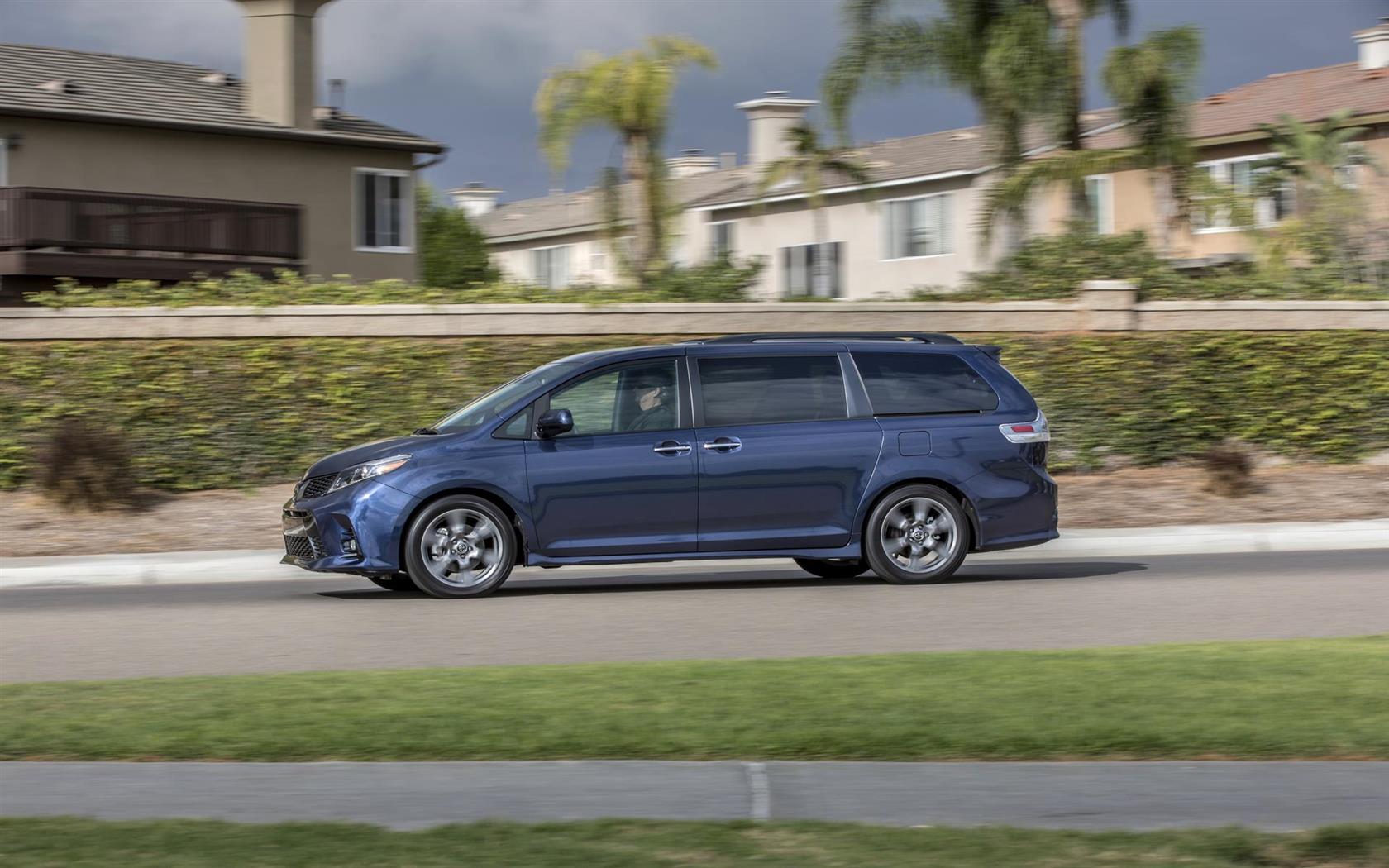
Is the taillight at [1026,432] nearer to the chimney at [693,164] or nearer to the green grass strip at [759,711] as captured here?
the green grass strip at [759,711]

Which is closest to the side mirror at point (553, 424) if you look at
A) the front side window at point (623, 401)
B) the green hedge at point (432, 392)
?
the front side window at point (623, 401)

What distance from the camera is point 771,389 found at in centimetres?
1327

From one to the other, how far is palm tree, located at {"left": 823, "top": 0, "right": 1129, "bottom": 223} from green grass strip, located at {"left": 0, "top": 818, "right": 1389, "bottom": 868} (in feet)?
72.3

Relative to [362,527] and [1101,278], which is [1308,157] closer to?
[1101,278]

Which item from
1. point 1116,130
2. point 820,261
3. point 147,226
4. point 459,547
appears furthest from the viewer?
point 820,261

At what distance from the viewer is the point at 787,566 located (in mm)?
15367

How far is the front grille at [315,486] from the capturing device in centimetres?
1277

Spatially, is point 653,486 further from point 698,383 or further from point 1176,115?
point 1176,115

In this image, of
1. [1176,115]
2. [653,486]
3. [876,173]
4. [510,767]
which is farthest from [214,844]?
[876,173]

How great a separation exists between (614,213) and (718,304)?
10410 mm

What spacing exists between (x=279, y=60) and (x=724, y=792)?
29908mm

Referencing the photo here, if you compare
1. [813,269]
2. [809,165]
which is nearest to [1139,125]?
[809,165]

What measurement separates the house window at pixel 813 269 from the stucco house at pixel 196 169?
1118 centimetres

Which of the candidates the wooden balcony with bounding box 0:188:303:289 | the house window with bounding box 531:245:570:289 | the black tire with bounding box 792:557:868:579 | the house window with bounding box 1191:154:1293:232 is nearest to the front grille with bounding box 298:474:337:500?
the black tire with bounding box 792:557:868:579
